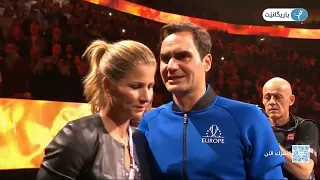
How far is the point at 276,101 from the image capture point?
296 centimetres

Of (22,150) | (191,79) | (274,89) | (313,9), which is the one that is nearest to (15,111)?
(22,150)

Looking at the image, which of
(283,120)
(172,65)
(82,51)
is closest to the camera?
(172,65)

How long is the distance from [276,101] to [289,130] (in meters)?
0.25

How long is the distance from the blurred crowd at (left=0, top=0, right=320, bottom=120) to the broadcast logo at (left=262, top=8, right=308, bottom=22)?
481 millimetres

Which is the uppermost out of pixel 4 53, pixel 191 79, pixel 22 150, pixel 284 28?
pixel 284 28

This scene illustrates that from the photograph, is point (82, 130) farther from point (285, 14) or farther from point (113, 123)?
point (285, 14)

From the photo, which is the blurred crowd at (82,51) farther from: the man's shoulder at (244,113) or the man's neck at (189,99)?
the man's shoulder at (244,113)

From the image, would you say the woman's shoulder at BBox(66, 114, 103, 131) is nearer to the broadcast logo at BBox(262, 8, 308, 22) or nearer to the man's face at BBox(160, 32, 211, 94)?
the man's face at BBox(160, 32, 211, 94)

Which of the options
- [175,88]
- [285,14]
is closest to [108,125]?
[175,88]

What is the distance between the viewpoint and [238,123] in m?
1.68

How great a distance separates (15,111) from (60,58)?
4.72 ft

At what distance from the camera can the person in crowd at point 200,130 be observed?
5.37 ft

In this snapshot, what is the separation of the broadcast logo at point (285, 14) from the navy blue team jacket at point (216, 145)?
7433mm

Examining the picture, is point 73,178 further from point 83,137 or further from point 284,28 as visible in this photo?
point 284,28
